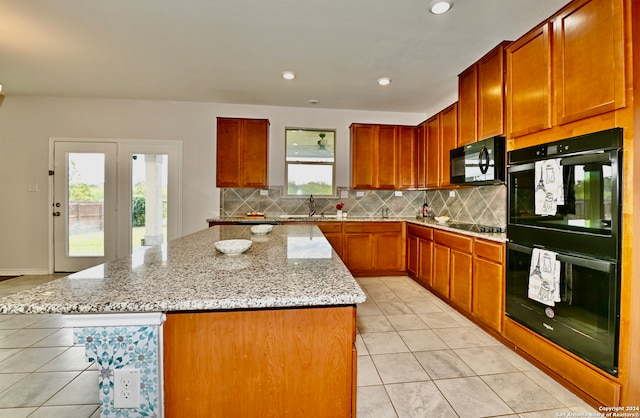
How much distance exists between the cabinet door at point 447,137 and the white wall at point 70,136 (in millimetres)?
2221

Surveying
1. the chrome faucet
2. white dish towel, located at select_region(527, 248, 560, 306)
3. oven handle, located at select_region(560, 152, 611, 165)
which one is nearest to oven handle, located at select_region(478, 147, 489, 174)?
oven handle, located at select_region(560, 152, 611, 165)

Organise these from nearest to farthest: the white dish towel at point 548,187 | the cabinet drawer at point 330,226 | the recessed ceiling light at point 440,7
Answer: 1. the white dish towel at point 548,187
2. the recessed ceiling light at point 440,7
3. the cabinet drawer at point 330,226

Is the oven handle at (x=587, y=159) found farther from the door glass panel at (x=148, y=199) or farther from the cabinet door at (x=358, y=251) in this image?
the door glass panel at (x=148, y=199)

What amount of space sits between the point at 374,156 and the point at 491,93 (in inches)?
77.5

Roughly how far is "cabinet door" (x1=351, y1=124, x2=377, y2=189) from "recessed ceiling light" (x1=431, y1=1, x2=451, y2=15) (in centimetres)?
214

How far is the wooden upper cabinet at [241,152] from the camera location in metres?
4.04

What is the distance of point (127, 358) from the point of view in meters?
0.88

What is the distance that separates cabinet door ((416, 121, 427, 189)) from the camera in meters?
4.01

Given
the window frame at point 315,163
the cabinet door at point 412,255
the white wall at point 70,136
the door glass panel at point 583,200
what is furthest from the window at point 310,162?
the door glass panel at point 583,200

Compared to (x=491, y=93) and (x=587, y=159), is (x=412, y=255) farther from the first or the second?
(x=587, y=159)

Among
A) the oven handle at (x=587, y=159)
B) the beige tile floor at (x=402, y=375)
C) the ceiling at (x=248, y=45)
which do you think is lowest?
the beige tile floor at (x=402, y=375)

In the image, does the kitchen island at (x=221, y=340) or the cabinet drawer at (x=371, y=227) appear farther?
the cabinet drawer at (x=371, y=227)

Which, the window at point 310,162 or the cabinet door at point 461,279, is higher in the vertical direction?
the window at point 310,162

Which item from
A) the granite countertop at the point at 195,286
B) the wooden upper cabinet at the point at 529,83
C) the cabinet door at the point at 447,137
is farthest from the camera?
the cabinet door at the point at 447,137
